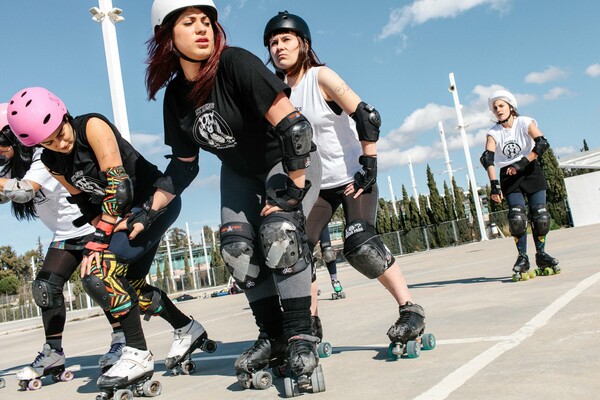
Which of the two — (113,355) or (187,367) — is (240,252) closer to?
(187,367)

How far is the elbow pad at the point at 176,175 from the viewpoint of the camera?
2906 millimetres

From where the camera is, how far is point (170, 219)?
129 inches

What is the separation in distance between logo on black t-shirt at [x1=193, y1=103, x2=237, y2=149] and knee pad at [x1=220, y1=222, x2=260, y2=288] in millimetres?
413

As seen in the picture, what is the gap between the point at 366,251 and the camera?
2.68m

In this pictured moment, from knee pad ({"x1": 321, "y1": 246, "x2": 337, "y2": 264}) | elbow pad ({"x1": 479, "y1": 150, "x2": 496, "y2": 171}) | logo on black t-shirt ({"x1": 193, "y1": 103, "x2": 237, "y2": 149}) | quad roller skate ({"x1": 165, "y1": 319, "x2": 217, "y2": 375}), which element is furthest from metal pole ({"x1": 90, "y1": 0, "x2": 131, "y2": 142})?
logo on black t-shirt ({"x1": 193, "y1": 103, "x2": 237, "y2": 149})

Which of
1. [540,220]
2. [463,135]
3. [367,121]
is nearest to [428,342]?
[367,121]

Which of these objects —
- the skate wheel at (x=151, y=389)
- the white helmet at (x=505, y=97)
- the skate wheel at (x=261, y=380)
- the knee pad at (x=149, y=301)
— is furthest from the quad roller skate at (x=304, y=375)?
the white helmet at (x=505, y=97)

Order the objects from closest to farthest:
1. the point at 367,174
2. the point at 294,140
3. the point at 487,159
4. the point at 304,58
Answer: the point at 294,140, the point at 367,174, the point at 304,58, the point at 487,159

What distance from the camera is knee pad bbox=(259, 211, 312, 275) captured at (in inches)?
89.7

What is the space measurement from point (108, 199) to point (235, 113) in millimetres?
857

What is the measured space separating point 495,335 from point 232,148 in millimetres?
1656

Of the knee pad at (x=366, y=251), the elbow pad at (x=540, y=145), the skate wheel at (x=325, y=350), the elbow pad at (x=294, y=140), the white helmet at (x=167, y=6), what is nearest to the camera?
the elbow pad at (x=294, y=140)

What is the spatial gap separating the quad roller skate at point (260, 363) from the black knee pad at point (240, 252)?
1.12 feet

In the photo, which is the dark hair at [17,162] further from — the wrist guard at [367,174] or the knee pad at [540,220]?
the knee pad at [540,220]
